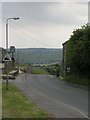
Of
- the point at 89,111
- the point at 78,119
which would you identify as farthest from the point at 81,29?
the point at 78,119

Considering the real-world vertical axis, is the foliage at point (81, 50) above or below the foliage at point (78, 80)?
above

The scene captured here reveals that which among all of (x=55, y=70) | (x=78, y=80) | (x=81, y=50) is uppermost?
(x=81, y=50)

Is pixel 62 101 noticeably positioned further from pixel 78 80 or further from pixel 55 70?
pixel 55 70

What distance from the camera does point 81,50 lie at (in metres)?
47.0

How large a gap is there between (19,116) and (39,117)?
0.80 meters

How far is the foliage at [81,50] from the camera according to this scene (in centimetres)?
4639

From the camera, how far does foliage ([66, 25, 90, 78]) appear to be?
46.4 meters

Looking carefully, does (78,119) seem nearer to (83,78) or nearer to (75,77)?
(83,78)

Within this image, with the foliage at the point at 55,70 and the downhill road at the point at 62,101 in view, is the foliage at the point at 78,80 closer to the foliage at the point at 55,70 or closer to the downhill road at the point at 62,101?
the downhill road at the point at 62,101

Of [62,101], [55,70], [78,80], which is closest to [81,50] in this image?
[78,80]

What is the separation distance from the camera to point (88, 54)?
46156 millimetres

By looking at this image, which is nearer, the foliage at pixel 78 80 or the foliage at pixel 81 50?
the foliage at pixel 81 50

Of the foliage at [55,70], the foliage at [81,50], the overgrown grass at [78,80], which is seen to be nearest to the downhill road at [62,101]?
the foliage at [81,50]

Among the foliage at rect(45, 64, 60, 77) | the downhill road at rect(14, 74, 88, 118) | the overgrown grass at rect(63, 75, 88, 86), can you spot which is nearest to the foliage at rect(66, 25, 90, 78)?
the overgrown grass at rect(63, 75, 88, 86)
